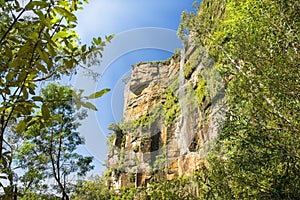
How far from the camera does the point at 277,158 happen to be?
2.88 meters

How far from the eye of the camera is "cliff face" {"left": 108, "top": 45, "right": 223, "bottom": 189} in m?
10.4

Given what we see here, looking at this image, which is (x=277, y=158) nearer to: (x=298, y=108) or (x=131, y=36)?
(x=298, y=108)

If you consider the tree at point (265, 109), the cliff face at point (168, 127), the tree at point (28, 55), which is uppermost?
the cliff face at point (168, 127)

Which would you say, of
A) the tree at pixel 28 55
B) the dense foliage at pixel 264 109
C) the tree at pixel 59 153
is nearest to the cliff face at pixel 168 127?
the tree at pixel 59 153

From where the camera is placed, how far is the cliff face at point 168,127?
410 inches

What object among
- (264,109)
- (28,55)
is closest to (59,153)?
(264,109)

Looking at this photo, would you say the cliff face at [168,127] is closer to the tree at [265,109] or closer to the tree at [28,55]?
the tree at [265,109]

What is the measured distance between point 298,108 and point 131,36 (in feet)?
8.23

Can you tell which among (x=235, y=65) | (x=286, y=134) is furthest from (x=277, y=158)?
(x=235, y=65)

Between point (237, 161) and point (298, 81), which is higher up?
point (298, 81)

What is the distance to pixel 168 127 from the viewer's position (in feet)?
46.2

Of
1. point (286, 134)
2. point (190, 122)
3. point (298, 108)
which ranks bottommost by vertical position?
point (286, 134)

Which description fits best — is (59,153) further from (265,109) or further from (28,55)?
(28,55)

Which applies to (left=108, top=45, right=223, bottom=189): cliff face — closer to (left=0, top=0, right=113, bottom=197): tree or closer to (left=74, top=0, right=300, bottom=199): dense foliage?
(left=74, top=0, right=300, bottom=199): dense foliage
